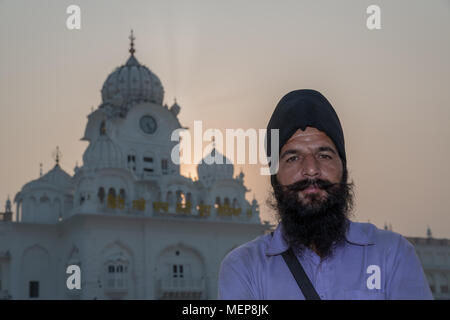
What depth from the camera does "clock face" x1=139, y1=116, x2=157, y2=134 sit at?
32.2 m

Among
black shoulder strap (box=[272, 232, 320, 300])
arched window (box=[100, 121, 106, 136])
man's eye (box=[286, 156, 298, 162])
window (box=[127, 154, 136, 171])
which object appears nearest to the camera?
black shoulder strap (box=[272, 232, 320, 300])

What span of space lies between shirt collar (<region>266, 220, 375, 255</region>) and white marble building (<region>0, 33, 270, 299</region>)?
21870mm

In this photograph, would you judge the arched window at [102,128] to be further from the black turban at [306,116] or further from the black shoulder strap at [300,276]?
the black shoulder strap at [300,276]

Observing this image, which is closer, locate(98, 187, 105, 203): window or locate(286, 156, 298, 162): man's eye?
locate(286, 156, 298, 162): man's eye

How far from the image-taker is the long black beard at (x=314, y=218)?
7.34 feet

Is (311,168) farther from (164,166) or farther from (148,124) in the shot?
(148,124)

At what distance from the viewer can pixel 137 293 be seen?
26.2 m

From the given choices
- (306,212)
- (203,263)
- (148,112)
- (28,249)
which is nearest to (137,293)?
(203,263)

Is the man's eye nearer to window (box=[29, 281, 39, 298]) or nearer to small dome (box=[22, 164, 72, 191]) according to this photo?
window (box=[29, 281, 39, 298])

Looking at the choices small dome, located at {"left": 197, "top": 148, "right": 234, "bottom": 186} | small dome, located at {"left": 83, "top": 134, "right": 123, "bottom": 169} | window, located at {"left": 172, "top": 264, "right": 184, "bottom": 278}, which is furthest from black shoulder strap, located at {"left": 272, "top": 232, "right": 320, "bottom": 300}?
small dome, located at {"left": 197, "top": 148, "right": 234, "bottom": 186}

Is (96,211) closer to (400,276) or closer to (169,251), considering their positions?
(169,251)

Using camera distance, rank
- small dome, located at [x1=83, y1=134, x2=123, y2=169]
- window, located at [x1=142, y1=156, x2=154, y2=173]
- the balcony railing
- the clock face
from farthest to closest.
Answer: the clock face
window, located at [x1=142, y1=156, x2=154, y2=173]
small dome, located at [x1=83, y1=134, x2=123, y2=169]
the balcony railing

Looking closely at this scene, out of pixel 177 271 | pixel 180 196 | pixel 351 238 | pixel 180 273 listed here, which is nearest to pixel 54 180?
pixel 180 196

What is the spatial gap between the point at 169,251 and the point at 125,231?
2.34m
